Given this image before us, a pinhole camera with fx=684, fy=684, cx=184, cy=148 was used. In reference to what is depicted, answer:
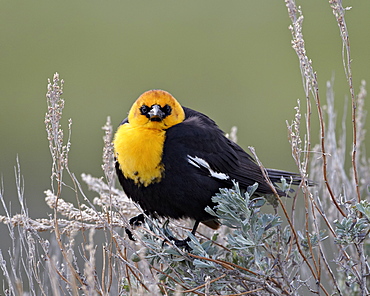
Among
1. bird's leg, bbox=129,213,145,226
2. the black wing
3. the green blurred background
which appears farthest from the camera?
the green blurred background

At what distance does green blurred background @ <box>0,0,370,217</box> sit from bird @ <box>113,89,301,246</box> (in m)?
5.30

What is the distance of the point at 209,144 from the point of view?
12.0ft

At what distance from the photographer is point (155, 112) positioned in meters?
3.60

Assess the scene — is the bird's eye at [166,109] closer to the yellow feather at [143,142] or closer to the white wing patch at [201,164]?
the yellow feather at [143,142]

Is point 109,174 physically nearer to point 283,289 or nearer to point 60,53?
point 283,289

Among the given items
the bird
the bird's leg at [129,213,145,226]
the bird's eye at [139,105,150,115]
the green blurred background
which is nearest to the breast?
the bird

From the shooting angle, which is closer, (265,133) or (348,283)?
(348,283)

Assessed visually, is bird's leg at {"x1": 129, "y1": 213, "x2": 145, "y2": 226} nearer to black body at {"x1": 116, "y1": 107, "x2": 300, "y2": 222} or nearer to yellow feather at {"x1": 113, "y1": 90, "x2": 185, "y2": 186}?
black body at {"x1": 116, "y1": 107, "x2": 300, "y2": 222}

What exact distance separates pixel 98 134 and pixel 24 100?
7.16 feet

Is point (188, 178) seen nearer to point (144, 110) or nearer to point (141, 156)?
point (141, 156)

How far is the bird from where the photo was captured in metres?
3.46

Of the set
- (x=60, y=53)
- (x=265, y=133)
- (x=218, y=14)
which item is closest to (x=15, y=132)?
(x=60, y=53)

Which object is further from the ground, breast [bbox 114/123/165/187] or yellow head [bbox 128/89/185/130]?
yellow head [bbox 128/89/185/130]

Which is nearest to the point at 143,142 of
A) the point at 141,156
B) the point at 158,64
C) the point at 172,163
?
the point at 141,156
